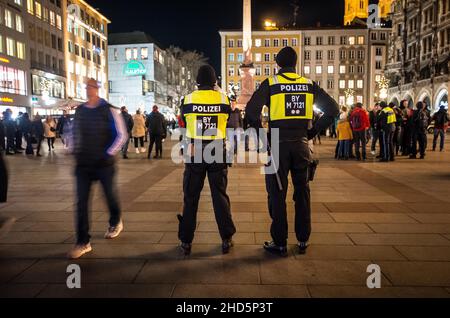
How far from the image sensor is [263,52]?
91.0 m

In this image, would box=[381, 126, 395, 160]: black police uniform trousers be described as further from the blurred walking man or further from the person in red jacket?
the blurred walking man

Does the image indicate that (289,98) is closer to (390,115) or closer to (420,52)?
(390,115)

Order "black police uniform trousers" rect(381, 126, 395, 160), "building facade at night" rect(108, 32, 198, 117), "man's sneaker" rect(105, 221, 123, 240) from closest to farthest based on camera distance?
"man's sneaker" rect(105, 221, 123, 240) < "black police uniform trousers" rect(381, 126, 395, 160) < "building facade at night" rect(108, 32, 198, 117)

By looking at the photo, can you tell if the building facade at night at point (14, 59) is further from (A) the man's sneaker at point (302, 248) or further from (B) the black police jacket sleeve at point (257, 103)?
(A) the man's sneaker at point (302, 248)

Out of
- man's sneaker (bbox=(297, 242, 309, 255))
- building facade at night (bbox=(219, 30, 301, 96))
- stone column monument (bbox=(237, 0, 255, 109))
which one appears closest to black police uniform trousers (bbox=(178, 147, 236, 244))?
man's sneaker (bbox=(297, 242, 309, 255))

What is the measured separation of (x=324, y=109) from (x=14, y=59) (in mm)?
49970

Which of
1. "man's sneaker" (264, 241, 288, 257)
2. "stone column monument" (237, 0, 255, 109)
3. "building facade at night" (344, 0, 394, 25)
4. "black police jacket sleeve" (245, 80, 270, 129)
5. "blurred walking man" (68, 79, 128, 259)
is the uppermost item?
"building facade at night" (344, 0, 394, 25)

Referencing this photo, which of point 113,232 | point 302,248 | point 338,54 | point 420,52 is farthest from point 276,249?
point 338,54

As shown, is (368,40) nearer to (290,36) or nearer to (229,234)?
(290,36)

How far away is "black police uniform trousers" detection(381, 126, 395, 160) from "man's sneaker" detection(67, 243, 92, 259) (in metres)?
→ 11.2

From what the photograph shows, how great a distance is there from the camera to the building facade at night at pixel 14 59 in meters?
45.3

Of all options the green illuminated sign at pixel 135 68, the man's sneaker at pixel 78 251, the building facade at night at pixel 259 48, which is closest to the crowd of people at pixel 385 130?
the man's sneaker at pixel 78 251

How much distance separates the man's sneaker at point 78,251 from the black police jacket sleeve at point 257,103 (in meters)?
2.23

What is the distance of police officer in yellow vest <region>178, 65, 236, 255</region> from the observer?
475 centimetres
